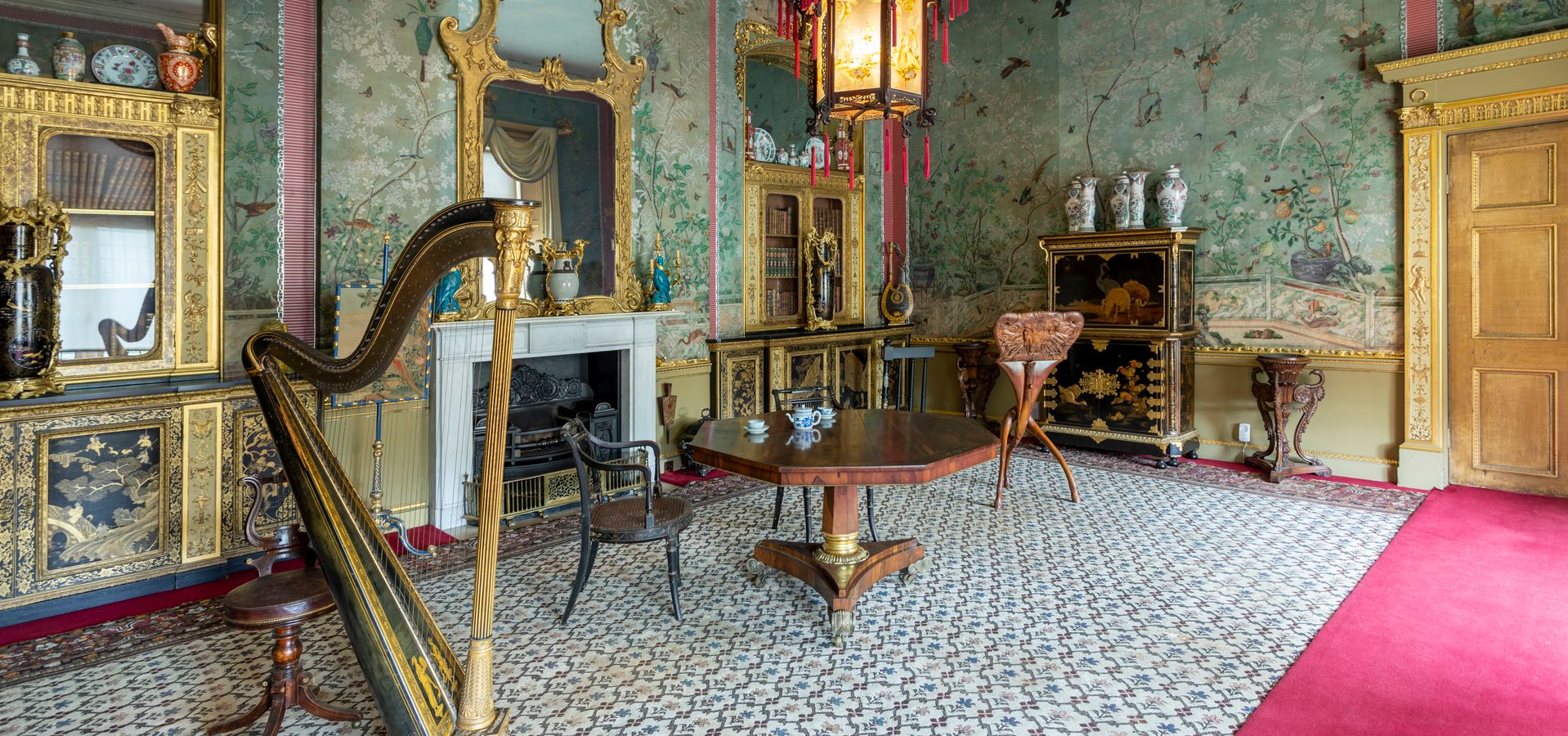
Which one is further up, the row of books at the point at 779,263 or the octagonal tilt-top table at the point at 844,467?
the row of books at the point at 779,263

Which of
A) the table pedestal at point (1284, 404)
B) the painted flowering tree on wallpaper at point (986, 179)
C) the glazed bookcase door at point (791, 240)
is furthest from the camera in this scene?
the painted flowering tree on wallpaper at point (986, 179)

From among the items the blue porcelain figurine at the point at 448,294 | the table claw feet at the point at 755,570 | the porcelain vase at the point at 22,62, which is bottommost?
the table claw feet at the point at 755,570

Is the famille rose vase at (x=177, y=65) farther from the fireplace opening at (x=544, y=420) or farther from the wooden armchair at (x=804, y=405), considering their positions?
the wooden armchair at (x=804, y=405)

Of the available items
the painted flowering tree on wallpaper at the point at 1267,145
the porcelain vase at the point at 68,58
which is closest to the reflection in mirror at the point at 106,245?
the porcelain vase at the point at 68,58

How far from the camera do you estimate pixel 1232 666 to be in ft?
9.67

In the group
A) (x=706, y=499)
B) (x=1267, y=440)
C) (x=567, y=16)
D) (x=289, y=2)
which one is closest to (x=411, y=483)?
(x=706, y=499)

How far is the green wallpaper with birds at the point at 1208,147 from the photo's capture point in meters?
5.91

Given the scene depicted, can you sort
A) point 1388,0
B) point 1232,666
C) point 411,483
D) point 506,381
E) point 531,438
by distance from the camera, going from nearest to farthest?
1. point 506,381
2. point 1232,666
3. point 411,483
4. point 531,438
5. point 1388,0

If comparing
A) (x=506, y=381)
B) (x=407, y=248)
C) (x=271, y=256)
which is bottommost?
(x=506, y=381)

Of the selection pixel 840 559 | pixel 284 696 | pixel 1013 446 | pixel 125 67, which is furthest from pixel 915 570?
pixel 125 67

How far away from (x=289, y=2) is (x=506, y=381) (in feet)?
12.2

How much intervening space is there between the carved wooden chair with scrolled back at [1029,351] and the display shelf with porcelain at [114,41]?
448 centimetres

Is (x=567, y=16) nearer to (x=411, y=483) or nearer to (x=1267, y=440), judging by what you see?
(x=411, y=483)

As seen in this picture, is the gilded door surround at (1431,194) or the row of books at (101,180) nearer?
the row of books at (101,180)
